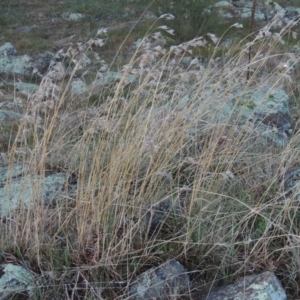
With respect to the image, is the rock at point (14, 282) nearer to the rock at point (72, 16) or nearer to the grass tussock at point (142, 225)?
the grass tussock at point (142, 225)

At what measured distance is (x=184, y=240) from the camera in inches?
102

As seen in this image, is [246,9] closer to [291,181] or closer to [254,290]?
[291,181]

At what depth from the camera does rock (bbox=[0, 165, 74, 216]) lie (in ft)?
8.73

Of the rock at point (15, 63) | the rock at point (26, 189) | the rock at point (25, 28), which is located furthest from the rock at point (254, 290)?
the rock at point (25, 28)

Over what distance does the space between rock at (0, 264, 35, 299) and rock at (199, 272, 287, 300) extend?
773 millimetres

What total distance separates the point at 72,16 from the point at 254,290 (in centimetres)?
898

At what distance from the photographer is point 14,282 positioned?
2389mm

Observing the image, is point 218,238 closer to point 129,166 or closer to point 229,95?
point 129,166

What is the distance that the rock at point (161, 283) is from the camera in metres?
2.34

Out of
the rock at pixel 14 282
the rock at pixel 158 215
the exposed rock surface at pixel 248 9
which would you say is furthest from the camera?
the exposed rock surface at pixel 248 9

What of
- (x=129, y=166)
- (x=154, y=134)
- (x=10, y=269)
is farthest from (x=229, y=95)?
(x=10, y=269)

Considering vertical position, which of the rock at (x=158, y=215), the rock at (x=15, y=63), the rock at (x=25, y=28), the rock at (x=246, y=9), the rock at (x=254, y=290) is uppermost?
the rock at (x=158, y=215)

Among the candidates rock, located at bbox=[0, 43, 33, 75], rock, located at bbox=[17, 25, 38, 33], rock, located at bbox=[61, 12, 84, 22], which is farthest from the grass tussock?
rock, located at bbox=[61, 12, 84, 22]

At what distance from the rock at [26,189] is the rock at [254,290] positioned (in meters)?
0.94
